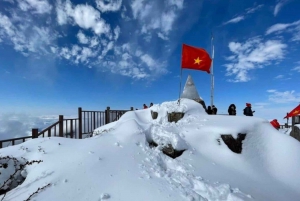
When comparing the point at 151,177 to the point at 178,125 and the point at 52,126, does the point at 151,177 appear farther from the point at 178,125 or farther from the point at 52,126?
the point at 52,126

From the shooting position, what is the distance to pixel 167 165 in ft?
15.5

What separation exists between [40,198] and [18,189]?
76 centimetres

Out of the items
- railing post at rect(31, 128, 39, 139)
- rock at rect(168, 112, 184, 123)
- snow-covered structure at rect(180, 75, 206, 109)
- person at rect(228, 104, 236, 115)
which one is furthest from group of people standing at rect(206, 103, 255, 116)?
railing post at rect(31, 128, 39, 139)

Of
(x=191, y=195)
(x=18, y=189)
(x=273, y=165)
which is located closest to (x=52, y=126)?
(x=18, y=189)

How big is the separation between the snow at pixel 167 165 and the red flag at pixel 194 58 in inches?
128

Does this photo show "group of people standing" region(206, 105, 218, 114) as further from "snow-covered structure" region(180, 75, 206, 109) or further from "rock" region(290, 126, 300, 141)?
"rock" region(290, 126, 300, 141)

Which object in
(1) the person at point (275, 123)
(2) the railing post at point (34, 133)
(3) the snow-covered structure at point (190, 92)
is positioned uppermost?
(3) the snow-covered structure at point (190, 92)

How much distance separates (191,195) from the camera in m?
3.26

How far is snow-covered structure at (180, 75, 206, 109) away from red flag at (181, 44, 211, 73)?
1.30 m

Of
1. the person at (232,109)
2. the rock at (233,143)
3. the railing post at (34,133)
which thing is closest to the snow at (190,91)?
the person at (232,109)

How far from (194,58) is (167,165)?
652 cm

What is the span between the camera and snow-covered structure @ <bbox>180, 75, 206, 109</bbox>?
1055 cm

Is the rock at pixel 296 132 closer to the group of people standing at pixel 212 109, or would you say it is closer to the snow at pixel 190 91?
the group of people standing at pixel 212 109

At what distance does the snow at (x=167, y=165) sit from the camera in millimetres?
3258
